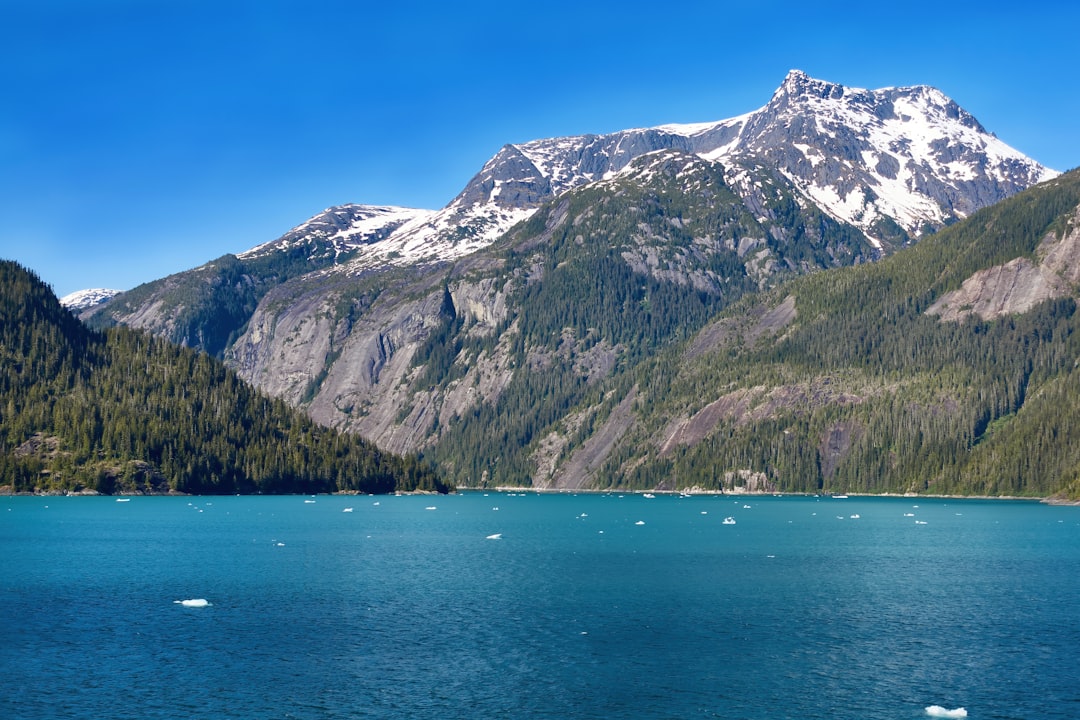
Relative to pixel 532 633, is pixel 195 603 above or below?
above

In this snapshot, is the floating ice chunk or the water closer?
the water

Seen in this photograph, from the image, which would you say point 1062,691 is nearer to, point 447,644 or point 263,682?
point 447,644

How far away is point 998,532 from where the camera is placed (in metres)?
188

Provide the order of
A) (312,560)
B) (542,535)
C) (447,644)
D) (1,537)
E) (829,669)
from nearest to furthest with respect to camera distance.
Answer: (829,669)
(447,644)
(312,560)
(1,537)
(542,535)

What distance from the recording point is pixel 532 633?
83.4 meters

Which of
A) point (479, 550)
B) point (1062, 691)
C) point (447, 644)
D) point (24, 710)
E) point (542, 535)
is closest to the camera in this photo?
point (24, 710)

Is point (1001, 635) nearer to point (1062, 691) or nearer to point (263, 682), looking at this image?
point (1062, 691)

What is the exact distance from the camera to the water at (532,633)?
209ft

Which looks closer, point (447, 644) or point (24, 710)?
point (24, 710)

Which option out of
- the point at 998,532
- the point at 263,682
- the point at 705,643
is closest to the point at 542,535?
the point at 998,532

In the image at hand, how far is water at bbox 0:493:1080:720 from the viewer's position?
63656mm

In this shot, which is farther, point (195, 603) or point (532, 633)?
point (195, 603)

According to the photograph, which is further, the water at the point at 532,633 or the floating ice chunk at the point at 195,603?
the floating ice chunk at the point at 195,603

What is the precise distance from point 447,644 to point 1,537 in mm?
105178
